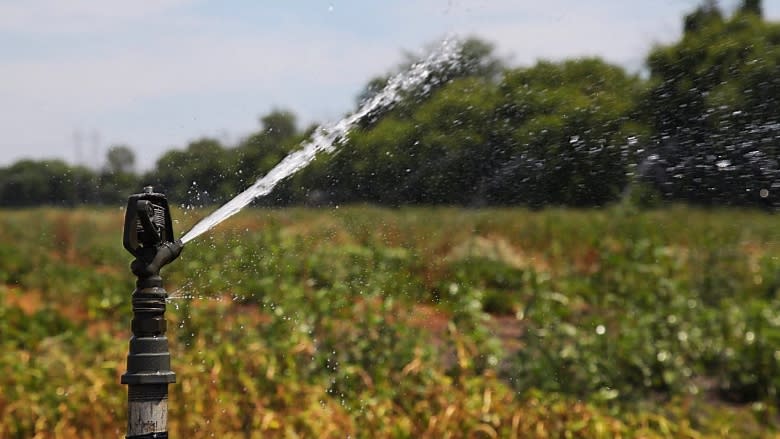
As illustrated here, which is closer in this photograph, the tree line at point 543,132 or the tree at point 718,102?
the tree line at point 543,132

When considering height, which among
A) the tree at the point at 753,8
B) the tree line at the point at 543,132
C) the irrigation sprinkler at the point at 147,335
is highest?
the tree at the point at 753,8

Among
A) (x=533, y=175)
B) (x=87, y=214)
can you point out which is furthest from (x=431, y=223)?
(x=87, y=214)

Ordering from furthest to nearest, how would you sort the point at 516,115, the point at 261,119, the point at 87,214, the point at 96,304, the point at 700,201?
the point at 87,214 → the point at 96,304 → the point at 700,201 → the point at 516,115 → the point at 261,119

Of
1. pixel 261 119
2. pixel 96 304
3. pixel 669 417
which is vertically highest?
pixel 261 119

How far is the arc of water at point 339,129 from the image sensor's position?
2.75 meters

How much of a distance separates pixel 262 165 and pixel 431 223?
0.74m

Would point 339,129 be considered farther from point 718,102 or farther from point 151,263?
point 151,263

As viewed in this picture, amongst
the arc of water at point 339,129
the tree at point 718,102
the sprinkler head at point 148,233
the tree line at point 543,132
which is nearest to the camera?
the sprinkler head at point 148,233

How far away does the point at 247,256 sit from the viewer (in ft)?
11.5

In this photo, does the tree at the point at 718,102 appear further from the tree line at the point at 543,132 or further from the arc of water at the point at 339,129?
the arc of water at the point at 339,129

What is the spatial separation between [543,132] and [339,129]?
577 mm

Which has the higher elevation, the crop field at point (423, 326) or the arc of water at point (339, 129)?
the arc of water at point (339, 129)

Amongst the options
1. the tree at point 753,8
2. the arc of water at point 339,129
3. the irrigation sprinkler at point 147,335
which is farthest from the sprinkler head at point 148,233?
the tree at point 753,8

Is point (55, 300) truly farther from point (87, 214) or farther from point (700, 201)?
point (700, 201)
